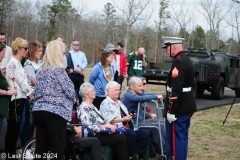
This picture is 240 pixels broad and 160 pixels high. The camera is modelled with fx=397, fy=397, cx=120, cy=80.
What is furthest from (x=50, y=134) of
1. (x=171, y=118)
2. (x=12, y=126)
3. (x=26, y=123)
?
(x=171, y=118)

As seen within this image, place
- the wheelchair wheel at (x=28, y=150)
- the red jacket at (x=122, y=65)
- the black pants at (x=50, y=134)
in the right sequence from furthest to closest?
the red jacket at (x=122, y=65), the wheelchair wheel at (x=28, y=150), the black pants at (x=50, y=134)

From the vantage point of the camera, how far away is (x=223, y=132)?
8.77 m

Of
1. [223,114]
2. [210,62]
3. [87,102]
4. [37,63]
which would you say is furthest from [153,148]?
[210,62]

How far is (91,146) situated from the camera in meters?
4.85

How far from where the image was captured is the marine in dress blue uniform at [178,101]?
5.20 metres

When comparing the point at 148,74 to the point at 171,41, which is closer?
the point at 171,41

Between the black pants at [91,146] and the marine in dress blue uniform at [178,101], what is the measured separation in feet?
3.43

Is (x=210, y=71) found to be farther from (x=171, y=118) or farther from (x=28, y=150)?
(x=28, y=150)

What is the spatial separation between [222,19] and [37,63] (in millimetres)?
37868

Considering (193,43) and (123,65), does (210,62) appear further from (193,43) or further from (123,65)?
(193,43)

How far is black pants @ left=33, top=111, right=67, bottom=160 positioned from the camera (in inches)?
168

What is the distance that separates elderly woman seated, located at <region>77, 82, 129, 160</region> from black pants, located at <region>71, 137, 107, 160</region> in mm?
276

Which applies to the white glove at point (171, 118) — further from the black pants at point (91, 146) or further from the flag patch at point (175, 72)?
the black pants at point (91, 146)

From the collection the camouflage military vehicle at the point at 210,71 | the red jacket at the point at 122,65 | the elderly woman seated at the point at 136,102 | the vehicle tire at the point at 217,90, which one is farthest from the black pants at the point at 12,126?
the vehicle tire at the point at 217,90
